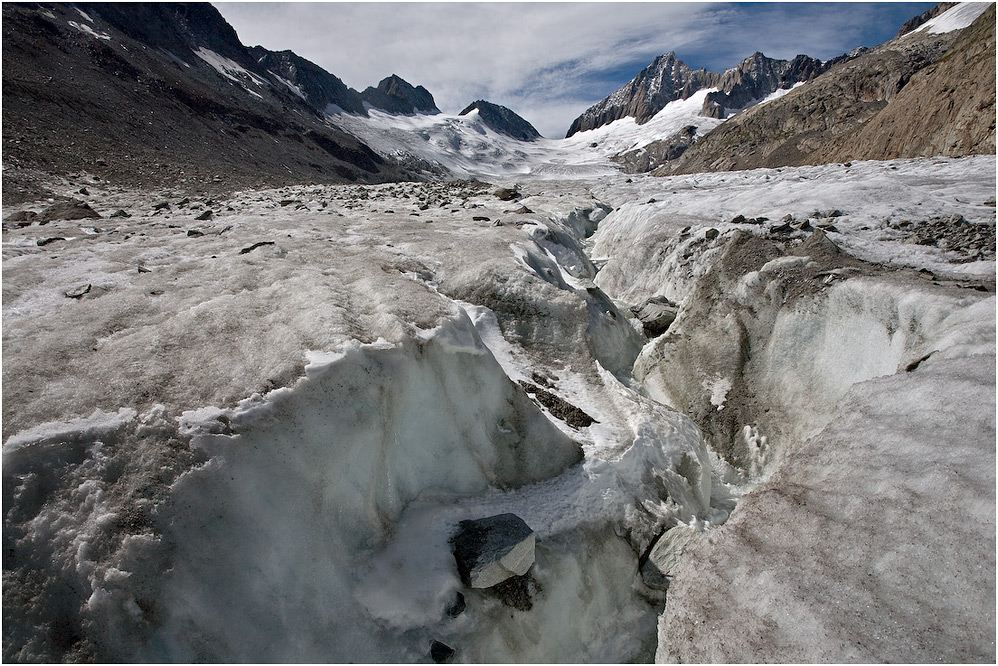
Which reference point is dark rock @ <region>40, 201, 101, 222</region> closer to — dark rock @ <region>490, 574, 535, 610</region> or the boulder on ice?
the boulder on ice

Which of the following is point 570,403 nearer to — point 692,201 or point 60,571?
point 60,571

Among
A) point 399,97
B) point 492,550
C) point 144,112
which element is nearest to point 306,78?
point 399,97

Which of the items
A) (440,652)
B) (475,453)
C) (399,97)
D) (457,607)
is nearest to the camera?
(440,652)

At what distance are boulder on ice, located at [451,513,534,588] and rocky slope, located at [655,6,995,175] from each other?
34559 millimetres

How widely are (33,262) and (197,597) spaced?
31.4 feet

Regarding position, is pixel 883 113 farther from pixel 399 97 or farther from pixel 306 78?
pixel 399 97

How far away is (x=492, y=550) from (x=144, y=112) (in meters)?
56.1

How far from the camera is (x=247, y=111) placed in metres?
63.1

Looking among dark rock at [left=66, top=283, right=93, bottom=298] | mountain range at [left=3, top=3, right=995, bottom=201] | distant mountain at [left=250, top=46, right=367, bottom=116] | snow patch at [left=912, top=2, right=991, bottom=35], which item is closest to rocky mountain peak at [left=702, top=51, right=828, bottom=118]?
mountain range at [left=3, top=3, right=995, bottom=201]

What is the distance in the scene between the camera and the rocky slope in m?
29.5

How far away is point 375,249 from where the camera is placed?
14352mm

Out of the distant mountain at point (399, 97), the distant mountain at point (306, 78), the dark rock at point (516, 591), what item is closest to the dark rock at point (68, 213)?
the dark rock at point (516, 591)

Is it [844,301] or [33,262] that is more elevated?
[844,301]

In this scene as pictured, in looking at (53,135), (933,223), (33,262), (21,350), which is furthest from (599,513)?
(53,135)
